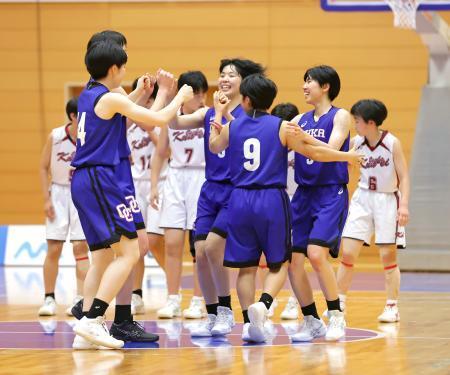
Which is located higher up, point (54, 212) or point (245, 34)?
point (245, 34)

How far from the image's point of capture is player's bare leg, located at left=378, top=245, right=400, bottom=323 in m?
9.05

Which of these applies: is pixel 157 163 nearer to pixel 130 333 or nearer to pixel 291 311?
pixel 291 311

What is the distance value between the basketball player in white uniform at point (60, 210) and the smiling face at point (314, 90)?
2.64m

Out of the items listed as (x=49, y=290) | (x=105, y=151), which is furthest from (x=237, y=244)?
(x=49, y=290)

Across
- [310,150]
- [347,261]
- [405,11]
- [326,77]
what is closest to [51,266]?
[347,261]

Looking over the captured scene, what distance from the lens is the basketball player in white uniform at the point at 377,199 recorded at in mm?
→ 9500

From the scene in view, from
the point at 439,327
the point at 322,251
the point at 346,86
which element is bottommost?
the point at 439,327

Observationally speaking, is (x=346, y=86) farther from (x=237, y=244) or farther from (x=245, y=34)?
(x=237, y=244)

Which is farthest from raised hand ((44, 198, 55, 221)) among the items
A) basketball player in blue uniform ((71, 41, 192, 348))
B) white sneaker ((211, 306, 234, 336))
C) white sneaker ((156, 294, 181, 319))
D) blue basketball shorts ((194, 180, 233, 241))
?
basketball player in blue uniform ((71, 41, 192, 348))

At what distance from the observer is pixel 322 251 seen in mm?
7730

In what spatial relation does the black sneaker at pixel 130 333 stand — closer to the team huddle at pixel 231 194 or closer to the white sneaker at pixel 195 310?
the team huddle at pixel 231 194

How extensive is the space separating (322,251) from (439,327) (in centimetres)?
143

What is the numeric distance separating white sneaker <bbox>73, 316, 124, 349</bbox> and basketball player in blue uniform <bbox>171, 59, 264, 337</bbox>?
1.08 m

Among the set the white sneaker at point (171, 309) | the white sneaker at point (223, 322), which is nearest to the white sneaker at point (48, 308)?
the white sneaker at point (171, 309)
